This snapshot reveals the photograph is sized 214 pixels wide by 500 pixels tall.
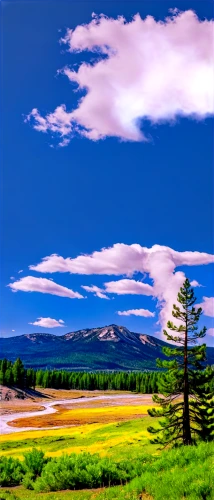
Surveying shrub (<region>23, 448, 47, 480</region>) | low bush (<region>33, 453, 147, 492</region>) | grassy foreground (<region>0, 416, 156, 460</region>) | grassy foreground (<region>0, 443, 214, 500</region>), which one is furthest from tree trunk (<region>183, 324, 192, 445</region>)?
shrub (<region>23, 448, 47, 480</region>)

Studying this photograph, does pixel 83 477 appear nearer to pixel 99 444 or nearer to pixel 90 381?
pixel 99 444

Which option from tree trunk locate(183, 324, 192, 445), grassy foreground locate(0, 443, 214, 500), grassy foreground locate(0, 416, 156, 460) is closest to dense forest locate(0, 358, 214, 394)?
grassy foreground locate(0, 416, 156, 460)

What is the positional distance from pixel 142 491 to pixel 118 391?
185 m

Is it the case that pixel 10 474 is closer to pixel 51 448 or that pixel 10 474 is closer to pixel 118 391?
pixel 51 448

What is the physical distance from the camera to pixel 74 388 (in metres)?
190

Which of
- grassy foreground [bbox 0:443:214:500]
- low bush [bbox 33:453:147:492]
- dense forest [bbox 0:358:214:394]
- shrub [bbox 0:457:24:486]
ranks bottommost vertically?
dense forest [bbox 0:358:214:394]

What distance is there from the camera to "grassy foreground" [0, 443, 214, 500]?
1136cm

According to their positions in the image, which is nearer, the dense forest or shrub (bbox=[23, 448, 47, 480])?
shrub (bbox=[23, 448, 47, 480])

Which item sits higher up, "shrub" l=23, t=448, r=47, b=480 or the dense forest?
"shrub" l=23, t=448, r=47, b=480

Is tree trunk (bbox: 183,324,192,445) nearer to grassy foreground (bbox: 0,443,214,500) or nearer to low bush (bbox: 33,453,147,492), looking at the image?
grassy foreground (bbox: 0,443,214,500)

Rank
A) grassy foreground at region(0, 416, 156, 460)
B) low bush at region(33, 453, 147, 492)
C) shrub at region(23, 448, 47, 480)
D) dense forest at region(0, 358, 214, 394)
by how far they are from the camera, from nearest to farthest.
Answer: low bush at region(33, 453, 147, 492), shrub at region(23, 448, 47, 480), grassy foreground at region(0, 416, 156, 460), dense forest at region(0, 358, 214, 394)

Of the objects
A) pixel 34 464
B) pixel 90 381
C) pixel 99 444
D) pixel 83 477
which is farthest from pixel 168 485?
pixel 90 381

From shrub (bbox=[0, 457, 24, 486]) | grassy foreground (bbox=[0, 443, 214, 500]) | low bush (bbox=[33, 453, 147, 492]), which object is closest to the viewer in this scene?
grassy foreground (bbox=[0, 443, 214, 500])

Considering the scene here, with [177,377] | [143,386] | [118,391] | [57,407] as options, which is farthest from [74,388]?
[177,377]
